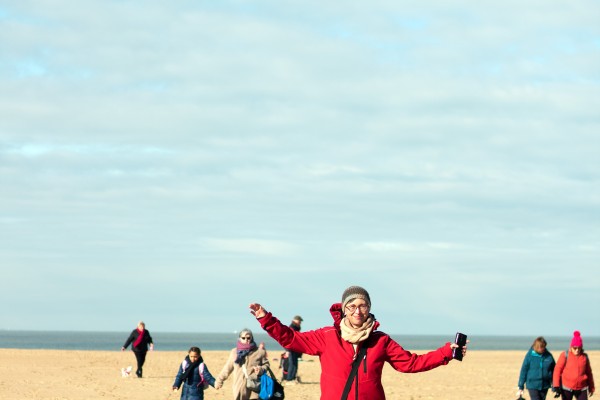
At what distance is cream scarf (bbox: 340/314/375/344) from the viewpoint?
7266mm

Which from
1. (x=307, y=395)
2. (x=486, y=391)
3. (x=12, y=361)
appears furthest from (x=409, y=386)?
(x=12, y=361)

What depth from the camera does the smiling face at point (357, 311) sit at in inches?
283

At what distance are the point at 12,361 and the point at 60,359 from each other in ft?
10.9

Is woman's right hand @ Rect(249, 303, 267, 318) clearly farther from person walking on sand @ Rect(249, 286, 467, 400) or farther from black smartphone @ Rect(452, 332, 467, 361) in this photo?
black smartphone @ Rect(452, 332, 467, 361)

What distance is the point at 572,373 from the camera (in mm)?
15641

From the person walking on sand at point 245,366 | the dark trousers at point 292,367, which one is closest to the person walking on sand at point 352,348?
the person walking on sand at point 245,366

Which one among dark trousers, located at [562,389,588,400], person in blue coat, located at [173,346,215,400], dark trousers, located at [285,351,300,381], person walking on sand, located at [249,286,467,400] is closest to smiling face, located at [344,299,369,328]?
person walking on sand, located at [249,286,467,400]

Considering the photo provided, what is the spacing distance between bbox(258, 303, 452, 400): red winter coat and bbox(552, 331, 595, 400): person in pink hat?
345 inches

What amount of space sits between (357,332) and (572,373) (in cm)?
933

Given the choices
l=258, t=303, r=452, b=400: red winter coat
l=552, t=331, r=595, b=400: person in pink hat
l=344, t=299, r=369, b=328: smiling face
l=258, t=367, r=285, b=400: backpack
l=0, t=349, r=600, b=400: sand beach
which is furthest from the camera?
l=0, t=349, r=600, b=400: sand beach

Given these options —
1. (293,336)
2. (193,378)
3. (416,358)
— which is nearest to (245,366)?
(193,378)

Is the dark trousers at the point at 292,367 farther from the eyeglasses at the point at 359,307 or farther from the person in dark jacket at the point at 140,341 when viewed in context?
the eyeglasses at the point at 359,307

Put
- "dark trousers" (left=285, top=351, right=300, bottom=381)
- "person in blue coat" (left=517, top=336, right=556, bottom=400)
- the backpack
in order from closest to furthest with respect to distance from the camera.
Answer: the backpack < "person in blue coat" (left=517, top=336, right=556, bottom=400) < "dark trousers" (left=285, top=351, right=300, bottom=381)

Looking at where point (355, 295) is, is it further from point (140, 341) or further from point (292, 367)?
point (140, 341)
